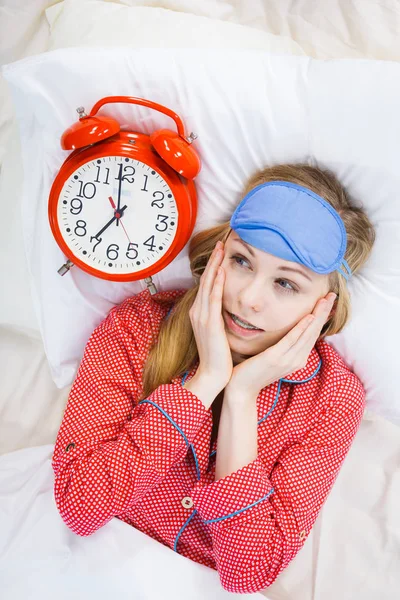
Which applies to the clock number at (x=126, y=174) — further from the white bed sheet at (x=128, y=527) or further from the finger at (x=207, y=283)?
the white bed sheet at (x=128, y=527)

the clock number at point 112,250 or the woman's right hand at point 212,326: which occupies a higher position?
the clock number at point 112,250

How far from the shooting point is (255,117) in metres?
1.50

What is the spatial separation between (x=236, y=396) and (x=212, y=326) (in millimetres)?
189

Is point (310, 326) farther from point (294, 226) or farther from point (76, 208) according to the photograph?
point (76, 208)

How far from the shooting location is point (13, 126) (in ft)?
6.38

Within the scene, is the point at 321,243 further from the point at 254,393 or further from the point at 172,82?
the point at 172,82

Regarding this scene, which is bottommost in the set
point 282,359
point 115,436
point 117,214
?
point 115,436

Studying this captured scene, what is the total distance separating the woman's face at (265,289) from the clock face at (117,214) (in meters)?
0.20

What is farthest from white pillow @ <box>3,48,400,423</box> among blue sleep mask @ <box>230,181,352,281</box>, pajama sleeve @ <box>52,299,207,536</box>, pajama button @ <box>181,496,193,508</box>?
pajama button @ <box>181,496,193,508</box>

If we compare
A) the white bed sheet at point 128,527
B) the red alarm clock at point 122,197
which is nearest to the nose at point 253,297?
the red alarm clock at point 122,197

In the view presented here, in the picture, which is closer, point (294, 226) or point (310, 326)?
point (294, 226)

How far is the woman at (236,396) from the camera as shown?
141cm

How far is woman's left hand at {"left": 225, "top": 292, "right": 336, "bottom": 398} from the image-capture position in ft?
4.85

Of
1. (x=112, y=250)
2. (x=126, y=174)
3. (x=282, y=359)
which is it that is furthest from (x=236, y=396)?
(x=126, y=174)
